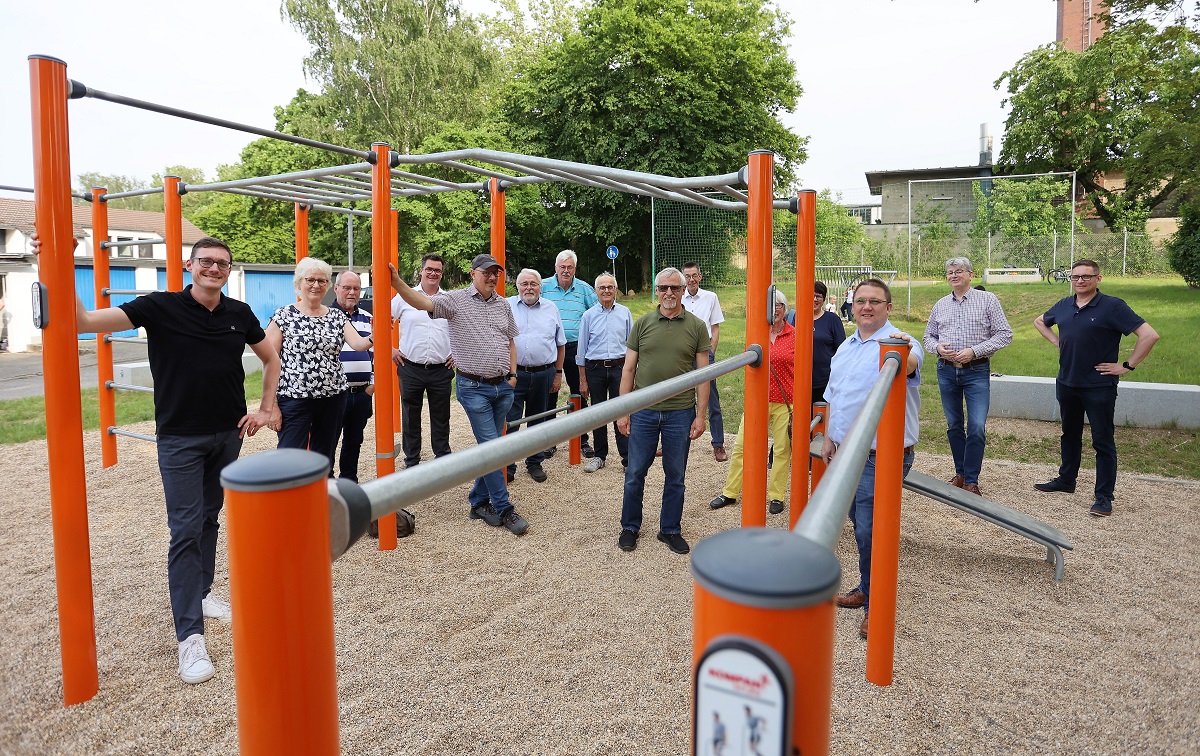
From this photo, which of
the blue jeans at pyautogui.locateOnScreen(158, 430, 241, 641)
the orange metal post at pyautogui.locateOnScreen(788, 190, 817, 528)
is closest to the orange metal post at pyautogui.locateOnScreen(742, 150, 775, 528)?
the orange metal post at pyautogui.locateOnScreen(788, 190, 817, 528)

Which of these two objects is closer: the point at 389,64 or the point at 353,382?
→ the point at 353,382

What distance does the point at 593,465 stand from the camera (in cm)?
712

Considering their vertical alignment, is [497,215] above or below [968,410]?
above

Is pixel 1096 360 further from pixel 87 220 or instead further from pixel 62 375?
pixel 87 220

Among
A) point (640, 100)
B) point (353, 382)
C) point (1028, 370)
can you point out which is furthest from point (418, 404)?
point (640, 100)

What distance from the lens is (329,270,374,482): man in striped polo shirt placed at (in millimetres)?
5301

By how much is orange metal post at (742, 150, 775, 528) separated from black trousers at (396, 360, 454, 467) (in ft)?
10.8

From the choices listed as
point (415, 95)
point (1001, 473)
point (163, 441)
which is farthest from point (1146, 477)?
point (415, 95)

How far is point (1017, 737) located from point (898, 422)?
4.19 ft

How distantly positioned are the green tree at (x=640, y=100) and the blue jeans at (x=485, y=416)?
20.5m

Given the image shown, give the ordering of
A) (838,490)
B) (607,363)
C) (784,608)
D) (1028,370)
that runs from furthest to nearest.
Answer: (1028,370)
(607,363)
(838,490)
(784,608)

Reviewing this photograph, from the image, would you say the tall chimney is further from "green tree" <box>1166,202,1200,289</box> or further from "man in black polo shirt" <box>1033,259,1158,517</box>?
"man in black polo shirt" <box>1033,259,1158,517</box>

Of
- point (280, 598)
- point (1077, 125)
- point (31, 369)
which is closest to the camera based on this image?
point (280, 598)

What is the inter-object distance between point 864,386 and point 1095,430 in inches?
132
